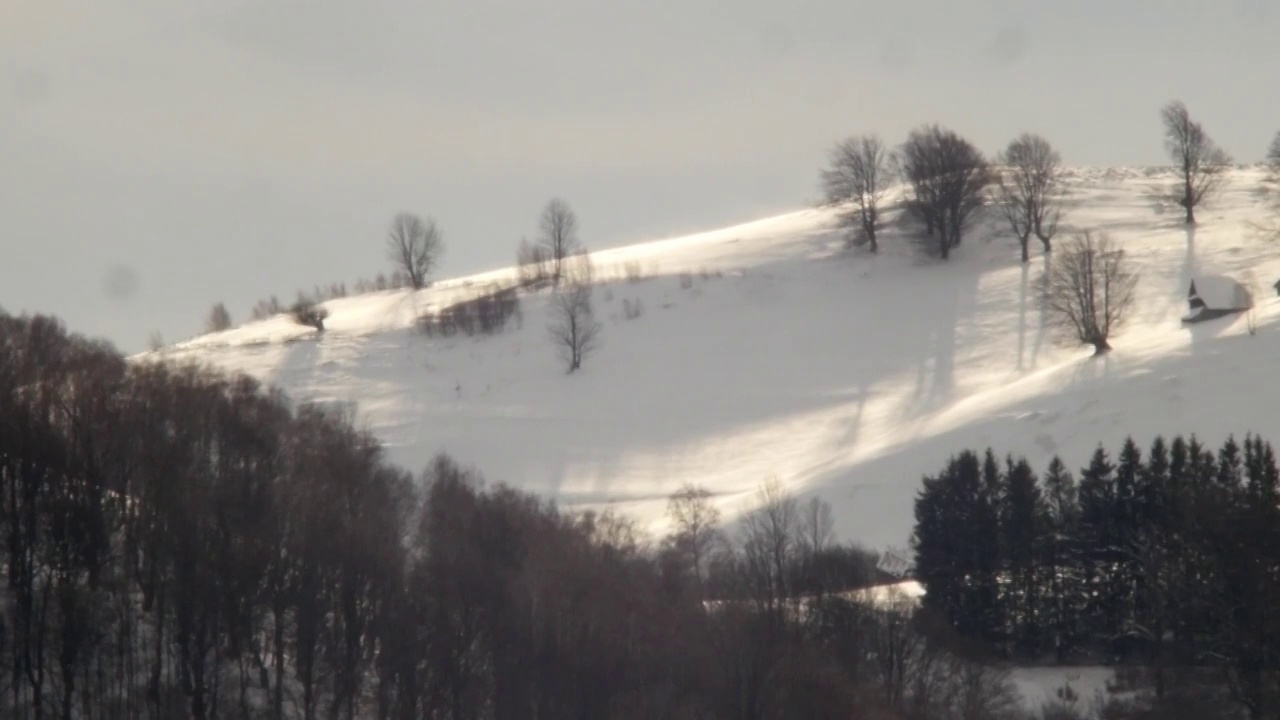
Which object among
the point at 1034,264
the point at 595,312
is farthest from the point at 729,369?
the point at 1034,264

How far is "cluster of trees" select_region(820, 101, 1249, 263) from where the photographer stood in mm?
87894

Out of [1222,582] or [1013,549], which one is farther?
[1013,549]

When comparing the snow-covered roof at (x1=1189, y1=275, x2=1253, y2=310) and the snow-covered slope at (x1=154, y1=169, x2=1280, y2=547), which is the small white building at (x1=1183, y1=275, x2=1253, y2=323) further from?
the snow-covered slope at (x1=154, y1=169, x2=1280, y2=547)

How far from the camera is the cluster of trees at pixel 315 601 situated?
33.7 metres

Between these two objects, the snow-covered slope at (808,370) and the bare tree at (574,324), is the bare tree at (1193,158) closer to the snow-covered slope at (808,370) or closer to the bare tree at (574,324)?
the snow-covered slope at (808,370)

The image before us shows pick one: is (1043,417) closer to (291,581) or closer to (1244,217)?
(291,581)

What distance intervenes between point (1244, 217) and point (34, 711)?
73368mm

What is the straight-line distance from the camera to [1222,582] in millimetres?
40875

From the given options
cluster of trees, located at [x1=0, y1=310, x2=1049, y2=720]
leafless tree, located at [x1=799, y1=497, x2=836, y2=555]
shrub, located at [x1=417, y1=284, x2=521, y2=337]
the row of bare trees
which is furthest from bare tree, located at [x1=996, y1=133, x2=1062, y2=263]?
cluster of trees, located at [x1=0, y1=310, x2=1049, y2=720]

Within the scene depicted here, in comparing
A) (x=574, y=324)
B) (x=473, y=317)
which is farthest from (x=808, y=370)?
(x=473, y=317)

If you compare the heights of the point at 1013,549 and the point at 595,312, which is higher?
the point at 595,312

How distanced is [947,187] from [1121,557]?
47.3 m

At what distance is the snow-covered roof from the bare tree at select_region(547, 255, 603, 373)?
2890 cm

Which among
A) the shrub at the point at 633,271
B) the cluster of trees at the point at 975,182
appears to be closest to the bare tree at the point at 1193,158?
the cluster of trees at the point at 975,182
